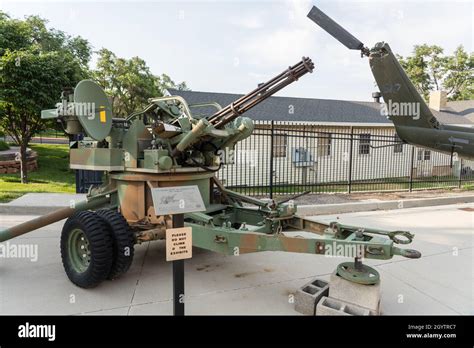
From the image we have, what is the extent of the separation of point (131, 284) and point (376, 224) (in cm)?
556

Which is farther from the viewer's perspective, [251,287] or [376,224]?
[376,224]

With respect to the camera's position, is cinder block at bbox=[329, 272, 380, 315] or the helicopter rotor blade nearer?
the helicopter rotor blade

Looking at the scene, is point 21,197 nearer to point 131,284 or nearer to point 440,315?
point 131,284

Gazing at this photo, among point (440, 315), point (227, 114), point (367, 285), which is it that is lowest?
point (440, 315)

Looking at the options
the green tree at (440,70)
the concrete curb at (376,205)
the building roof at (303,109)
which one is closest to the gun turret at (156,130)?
the concrete curb at (376,205)

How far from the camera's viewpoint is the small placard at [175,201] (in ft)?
9.96

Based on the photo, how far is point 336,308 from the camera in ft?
11.7

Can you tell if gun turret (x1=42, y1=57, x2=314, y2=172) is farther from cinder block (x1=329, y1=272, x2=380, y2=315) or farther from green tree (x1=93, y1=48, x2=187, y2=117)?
green tree (x1=93, y1=48, x2=187, y2=117)

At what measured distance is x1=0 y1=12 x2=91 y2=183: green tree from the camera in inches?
443

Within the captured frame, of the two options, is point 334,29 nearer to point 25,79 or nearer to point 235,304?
point 235,304

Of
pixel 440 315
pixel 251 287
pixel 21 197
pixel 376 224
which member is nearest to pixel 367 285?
pixel 440 315

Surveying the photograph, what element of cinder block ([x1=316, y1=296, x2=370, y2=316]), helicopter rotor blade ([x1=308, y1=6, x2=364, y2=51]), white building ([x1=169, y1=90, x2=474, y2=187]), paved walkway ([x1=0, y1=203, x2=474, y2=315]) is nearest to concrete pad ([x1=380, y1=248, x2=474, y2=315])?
paved walkway ([x1=0, y1=203, x2=474, y2=315])

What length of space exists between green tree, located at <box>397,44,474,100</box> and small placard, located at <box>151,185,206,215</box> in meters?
38.8

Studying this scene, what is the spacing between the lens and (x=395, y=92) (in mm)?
3568
